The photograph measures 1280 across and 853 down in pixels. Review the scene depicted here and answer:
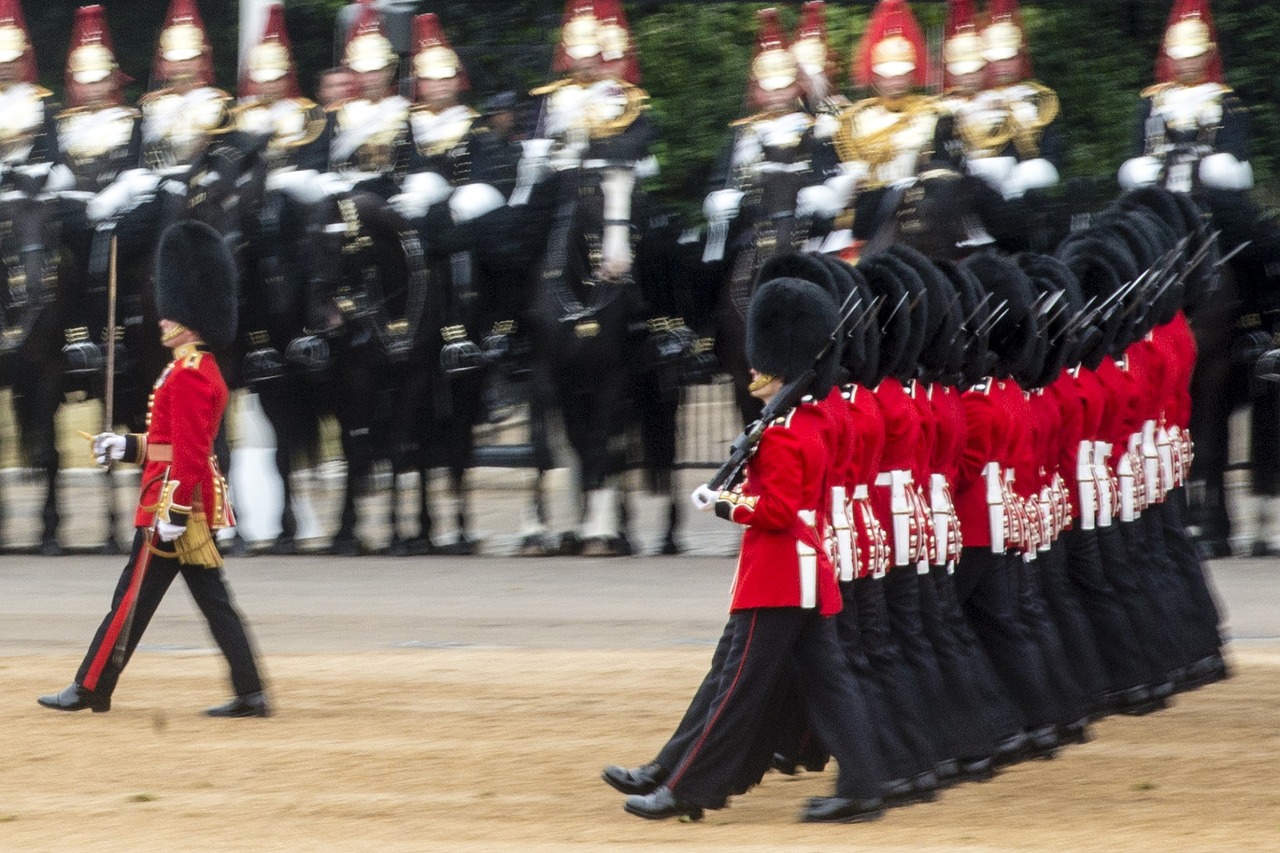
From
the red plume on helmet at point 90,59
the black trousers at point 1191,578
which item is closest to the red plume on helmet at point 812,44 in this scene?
the red plume on helmet at point 90,59

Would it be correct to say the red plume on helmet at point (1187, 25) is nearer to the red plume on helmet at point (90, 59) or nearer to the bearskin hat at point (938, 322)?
the red plume on helmet at point (90, 59)

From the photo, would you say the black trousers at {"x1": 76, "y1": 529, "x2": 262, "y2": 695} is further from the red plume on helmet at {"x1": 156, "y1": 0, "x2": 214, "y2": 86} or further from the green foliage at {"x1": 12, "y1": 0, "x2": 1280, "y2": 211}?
the green foliage at {"x1": 12, "y1": 0, "x2": 1280, "y2": 211}

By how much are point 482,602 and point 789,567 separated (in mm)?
4745

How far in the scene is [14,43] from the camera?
523 inches

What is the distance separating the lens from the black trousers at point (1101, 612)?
8.68 meters

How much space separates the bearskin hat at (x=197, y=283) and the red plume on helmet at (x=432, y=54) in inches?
171

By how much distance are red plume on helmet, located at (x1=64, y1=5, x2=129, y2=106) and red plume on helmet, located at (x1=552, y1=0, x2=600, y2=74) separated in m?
2.25

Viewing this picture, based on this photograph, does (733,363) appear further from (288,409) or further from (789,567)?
(789,567)

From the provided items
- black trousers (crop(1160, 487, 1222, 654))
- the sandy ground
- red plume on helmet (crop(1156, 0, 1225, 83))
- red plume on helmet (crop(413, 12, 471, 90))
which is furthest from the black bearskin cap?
red plume on helmet (crop(413, 12, 471, 90))

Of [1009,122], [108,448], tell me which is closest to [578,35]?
[1009,122]

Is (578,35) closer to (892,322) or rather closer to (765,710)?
(892,322)

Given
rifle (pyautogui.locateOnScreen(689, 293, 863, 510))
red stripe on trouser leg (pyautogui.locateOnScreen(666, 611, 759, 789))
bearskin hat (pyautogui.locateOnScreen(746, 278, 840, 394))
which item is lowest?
red stripe on trouser leg (pyautogui.locateOnScreen(666, 611, 759, 789))

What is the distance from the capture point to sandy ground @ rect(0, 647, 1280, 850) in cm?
682

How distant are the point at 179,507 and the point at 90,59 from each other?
18.2ft
